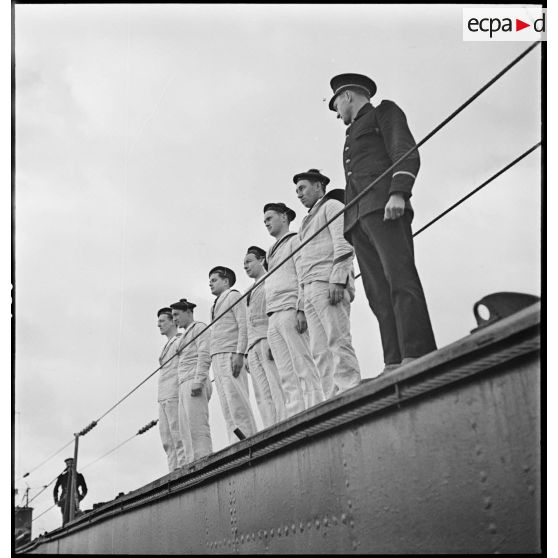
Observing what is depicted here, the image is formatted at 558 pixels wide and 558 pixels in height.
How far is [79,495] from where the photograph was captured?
9.77m

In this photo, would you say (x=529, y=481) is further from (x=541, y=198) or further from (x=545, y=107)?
(x=545, y=107)

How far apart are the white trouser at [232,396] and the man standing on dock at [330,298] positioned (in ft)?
5.96

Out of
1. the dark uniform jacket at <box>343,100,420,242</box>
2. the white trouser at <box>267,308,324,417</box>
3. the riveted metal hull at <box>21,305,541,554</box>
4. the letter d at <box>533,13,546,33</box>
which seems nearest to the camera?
the riveted metal hull at <box>21,305,541,554</box>

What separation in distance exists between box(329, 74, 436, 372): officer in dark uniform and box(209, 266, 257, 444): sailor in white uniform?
8.15 ft

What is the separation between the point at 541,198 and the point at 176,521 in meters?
3.53

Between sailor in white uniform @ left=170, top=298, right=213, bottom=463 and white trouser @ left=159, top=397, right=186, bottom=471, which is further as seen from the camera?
white trouser @ left=159, top=397, right=186, bottom=471

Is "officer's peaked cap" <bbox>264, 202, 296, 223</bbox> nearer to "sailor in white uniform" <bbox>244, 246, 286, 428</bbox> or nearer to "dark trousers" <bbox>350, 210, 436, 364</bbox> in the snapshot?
"sailor in white uniform" <bbox>244, 246, 286, 428</bbox>

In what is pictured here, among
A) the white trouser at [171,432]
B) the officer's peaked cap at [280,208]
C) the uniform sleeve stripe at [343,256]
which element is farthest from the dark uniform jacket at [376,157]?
the white trouser at [171,432]

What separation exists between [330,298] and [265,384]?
1.72 meters

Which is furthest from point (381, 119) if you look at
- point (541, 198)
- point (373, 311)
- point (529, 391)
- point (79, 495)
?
point (79, 495)

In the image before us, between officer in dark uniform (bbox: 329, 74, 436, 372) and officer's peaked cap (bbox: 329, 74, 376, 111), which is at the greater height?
officer's peaked cap (bbox: 329, 74, 376, 111)

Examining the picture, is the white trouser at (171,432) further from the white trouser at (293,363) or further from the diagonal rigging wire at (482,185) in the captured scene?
the diagonal rigging wire at (482,185)

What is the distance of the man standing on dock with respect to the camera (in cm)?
504

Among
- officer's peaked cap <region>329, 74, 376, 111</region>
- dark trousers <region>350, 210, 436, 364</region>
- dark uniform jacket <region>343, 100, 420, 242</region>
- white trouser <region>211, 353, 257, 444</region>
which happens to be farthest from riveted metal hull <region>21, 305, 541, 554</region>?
officer's peaked cap <region>329, 74, 376, 111</region>
